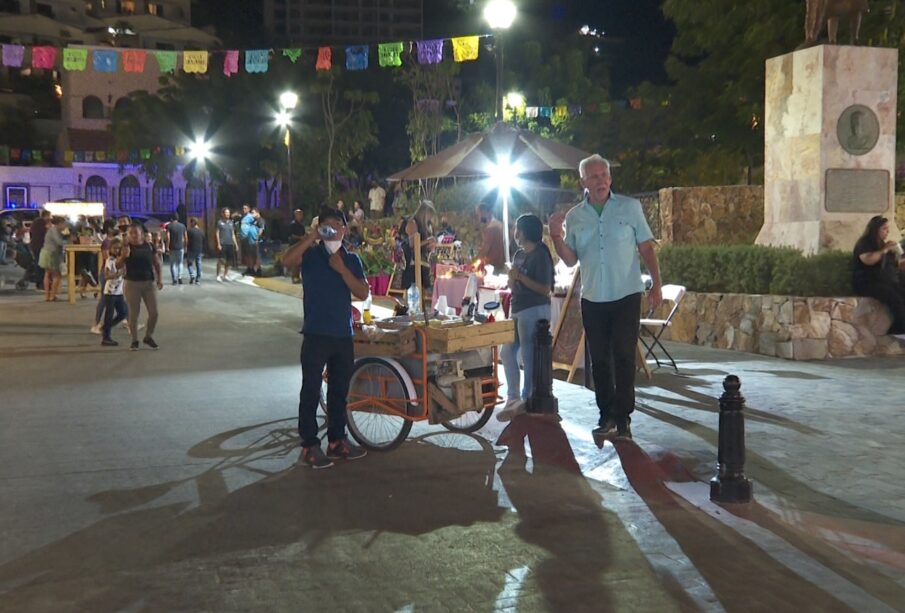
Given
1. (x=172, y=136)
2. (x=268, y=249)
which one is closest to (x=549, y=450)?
(x=268, y=249)

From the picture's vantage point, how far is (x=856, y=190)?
14047 millimetres

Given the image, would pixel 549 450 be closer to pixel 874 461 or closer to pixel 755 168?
pixel 874 461

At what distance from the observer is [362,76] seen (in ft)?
147

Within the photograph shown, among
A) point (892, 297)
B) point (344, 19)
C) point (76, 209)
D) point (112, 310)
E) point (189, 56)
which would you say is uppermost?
point (344, 19)

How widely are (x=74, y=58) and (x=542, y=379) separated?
1919 cm

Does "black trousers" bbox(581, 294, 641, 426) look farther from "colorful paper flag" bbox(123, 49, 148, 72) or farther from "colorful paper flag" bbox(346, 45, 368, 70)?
"colorful paper flag" bbox(123, 49, 148, 72)

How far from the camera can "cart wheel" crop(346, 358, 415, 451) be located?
24.5ft

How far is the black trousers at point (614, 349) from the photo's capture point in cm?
768

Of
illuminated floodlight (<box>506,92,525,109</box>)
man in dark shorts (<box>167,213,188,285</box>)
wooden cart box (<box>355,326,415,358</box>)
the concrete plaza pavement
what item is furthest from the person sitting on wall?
illuminated floodlight (<box>506,92,525,109</box>)

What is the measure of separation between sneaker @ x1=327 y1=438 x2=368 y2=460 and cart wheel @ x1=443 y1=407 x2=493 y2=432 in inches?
40.3

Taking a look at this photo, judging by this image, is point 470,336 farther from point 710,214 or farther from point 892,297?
point 710,214

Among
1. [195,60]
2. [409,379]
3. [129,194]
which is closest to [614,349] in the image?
[409,379]

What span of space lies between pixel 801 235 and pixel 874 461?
7.54 metres

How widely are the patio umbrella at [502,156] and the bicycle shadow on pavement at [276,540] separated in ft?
23.2
